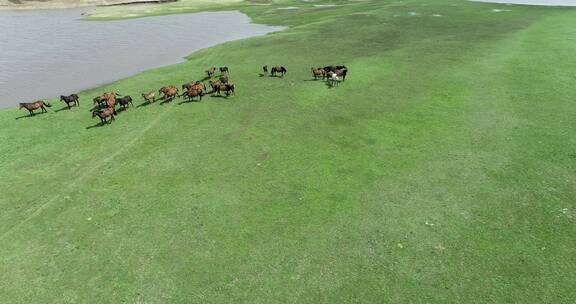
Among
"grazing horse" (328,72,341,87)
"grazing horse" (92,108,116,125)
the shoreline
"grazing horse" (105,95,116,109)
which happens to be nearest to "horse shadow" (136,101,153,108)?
"grazing horse" (105,95,116,109)

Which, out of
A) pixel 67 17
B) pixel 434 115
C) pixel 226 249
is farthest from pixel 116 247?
pixel 67 17

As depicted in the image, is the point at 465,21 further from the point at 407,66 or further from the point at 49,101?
the point at 49,101

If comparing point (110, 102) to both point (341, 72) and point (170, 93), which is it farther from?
point (341, 72)

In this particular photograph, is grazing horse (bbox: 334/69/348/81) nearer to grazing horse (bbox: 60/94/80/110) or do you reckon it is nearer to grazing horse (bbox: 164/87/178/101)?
grazing horse (bbox: 164/87/178/101)

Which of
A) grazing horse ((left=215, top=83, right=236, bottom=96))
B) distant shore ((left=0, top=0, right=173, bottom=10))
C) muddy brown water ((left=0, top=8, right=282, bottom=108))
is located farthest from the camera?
distant shore ((left=0, top=0, right=173, bottom=10))

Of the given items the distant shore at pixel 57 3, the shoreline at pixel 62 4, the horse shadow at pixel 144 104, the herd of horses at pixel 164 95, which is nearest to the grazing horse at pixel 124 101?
the herd of horses at pixel 164 95
